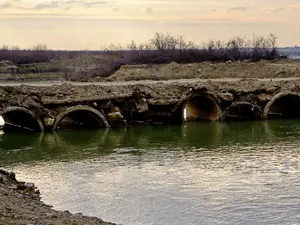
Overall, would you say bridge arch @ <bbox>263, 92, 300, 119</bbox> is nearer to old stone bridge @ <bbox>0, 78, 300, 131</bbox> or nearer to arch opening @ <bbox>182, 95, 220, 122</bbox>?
old stone bridge @ <bbox>0, 78, 300, 131</bbox>

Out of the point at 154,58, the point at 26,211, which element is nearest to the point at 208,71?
the point at 154,58

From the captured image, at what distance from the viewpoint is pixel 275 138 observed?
2523 centimetres

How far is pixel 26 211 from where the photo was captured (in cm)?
1188

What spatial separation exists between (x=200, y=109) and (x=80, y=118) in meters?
6.67

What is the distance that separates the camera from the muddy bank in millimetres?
10961

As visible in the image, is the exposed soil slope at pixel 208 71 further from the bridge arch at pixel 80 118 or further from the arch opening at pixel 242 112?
the bridge arch at pixel 80 118

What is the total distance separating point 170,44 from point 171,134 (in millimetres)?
44036

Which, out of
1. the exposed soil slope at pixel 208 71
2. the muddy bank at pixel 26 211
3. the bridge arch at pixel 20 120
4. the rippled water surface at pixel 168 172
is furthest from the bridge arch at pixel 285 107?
the muddy bank at pixel 26 211

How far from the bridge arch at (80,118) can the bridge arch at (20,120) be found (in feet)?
2.99

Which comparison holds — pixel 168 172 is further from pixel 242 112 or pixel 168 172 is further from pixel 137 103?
pixel 242 112

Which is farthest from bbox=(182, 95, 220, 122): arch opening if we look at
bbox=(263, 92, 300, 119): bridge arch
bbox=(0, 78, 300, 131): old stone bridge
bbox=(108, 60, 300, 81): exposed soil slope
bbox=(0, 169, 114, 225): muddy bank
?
bbox=(108, 60, 300, 81): exposed soil slope

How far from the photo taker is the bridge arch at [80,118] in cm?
2792

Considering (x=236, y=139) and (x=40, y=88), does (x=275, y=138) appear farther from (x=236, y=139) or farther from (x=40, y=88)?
(x=40, y=88)

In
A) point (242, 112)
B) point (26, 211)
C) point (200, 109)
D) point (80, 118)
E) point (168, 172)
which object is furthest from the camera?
point (200, 109)
